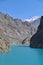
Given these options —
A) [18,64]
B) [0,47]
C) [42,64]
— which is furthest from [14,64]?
[0,47]

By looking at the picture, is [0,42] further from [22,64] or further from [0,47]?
[22,64]

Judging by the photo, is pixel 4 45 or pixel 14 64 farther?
pixel 4 45

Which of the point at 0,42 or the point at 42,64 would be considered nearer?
the point at 42,64

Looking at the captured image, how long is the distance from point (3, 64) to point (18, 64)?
430cm

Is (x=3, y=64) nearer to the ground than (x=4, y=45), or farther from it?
farther from it

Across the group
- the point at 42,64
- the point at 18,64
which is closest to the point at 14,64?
the point at 18,64

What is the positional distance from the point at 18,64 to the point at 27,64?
8.50 ft

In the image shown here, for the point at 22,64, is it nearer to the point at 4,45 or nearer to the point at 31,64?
the point at 31,64

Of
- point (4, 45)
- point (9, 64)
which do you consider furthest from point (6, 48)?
point (9, 64)

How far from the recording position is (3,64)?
66562 mm

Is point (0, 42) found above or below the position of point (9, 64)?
below

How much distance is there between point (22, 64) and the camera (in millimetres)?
67000

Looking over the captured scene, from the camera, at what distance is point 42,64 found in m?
68.2

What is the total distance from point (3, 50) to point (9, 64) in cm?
6767
